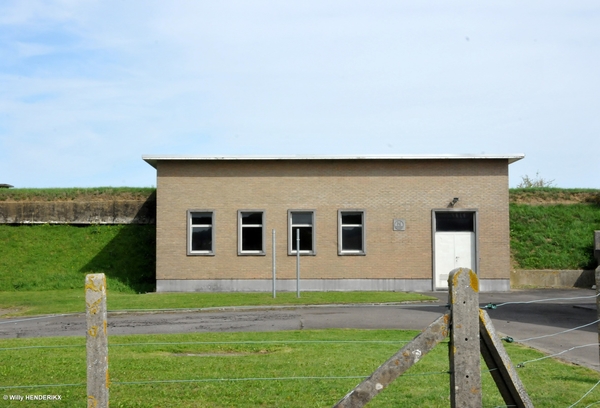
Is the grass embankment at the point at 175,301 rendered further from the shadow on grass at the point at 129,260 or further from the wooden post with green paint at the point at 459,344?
the wooden post with green paint at the point at 459,344

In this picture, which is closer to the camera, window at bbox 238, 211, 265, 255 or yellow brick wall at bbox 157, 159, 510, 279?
yellow brick wall at bbox 157, 159, 510, 279

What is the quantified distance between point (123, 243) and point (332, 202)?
422 inches

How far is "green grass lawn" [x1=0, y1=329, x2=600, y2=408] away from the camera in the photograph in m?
7.91

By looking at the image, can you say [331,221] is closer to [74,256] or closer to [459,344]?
[74,256]

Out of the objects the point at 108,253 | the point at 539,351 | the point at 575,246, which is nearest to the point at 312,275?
the point at 108,253

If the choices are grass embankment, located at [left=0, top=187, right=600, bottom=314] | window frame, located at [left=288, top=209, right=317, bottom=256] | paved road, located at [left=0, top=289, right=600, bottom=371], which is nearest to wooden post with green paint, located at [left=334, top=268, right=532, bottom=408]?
paved road, located at [left=0, top=289, right=600, bottom=371]

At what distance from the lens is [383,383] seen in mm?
4426

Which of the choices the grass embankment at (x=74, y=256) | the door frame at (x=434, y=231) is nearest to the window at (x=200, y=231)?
the grass embankment at (x=74, y=256)

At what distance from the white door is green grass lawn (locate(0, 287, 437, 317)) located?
14.7ft

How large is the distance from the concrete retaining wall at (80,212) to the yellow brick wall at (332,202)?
624cm

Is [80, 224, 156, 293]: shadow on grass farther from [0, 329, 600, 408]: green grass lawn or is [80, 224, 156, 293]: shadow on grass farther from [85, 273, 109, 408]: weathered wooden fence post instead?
[85, 273, 109, 408]: weathered wooden fence post

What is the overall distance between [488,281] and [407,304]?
837 cm

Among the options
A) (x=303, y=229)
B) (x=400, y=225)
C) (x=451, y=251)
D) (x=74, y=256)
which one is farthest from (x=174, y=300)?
(x=451, y=251)

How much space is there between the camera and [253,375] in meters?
9.42
